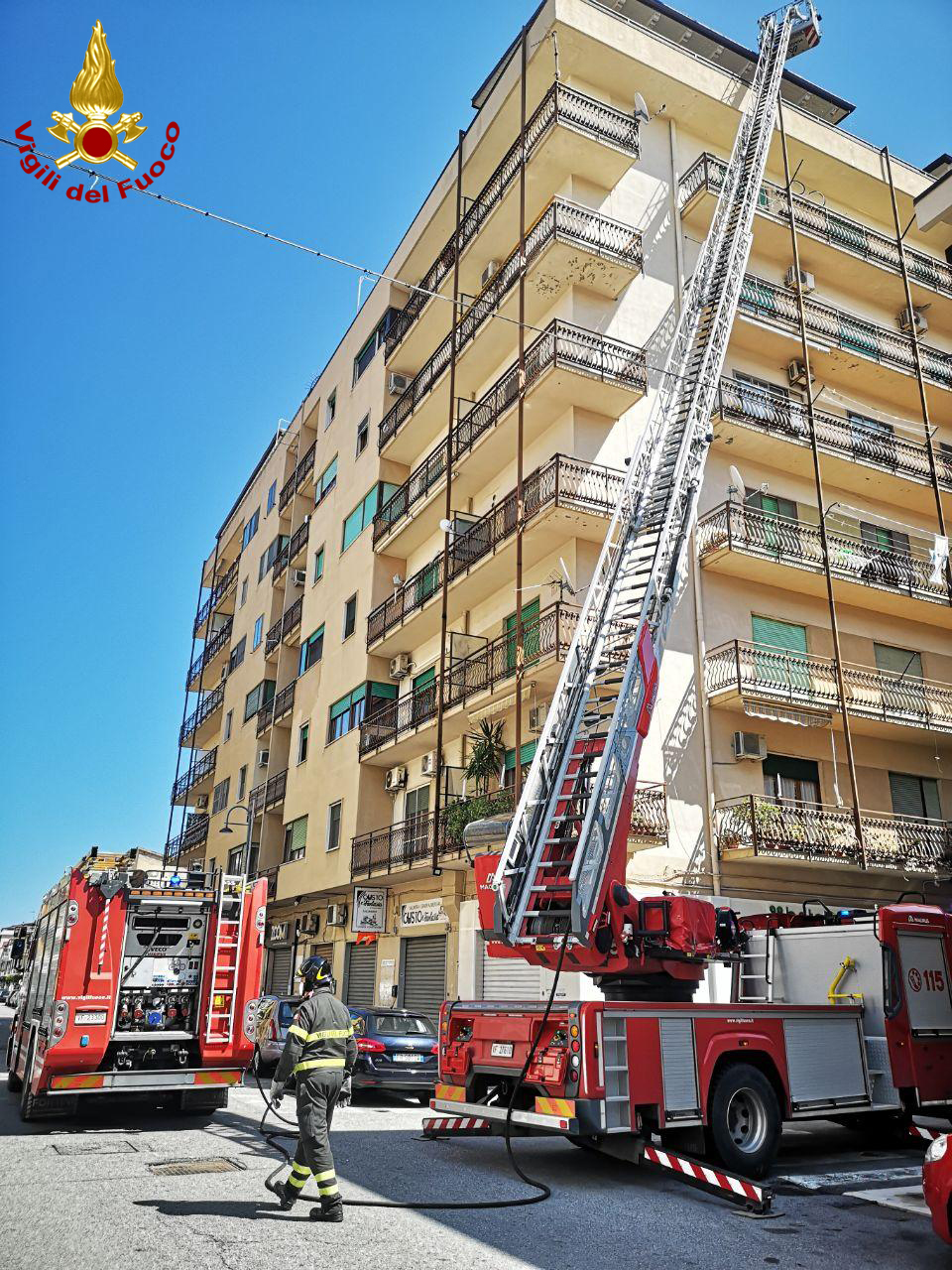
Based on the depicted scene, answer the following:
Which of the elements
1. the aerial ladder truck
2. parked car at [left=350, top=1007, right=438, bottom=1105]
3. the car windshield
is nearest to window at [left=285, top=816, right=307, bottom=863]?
the car windshield

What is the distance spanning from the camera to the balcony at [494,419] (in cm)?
1941

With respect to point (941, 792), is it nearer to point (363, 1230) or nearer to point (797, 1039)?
point (797, 1039)

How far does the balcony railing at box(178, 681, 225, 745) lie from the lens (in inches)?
1652

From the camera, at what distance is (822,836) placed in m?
18.9

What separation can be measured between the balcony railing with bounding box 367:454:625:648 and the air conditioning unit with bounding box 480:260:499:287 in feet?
20.6

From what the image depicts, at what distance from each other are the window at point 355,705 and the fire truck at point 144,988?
13.7 m

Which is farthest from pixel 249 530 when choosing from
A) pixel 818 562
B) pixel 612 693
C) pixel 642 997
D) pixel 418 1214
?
pixel 418 1214

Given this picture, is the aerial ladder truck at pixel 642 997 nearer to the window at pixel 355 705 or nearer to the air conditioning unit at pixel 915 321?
the window at pixel 355 705

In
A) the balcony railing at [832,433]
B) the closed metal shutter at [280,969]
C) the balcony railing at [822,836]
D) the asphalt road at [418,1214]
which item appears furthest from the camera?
the closed metal shutter at [280,969]

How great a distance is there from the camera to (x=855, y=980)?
10.4m

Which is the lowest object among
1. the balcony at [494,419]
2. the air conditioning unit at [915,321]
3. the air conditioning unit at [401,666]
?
the air conditioning unit at [401,666]

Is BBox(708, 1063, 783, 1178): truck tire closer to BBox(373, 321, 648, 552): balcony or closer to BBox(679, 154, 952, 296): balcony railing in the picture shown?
BBox(373, 321, 648, 552): balcony

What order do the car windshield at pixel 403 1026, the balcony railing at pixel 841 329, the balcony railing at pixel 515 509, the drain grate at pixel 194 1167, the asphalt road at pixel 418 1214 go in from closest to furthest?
the asphalt road at pixel 418 1214
the drain grate at pixel 194 1167
the car windshield at pixel 403 1026
the balcony railing at pixel 515 509
the balcony railing at pixel 841 329

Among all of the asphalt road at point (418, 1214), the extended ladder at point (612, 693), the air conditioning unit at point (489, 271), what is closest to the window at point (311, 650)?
the air conditioning unit at point (489, 271)
